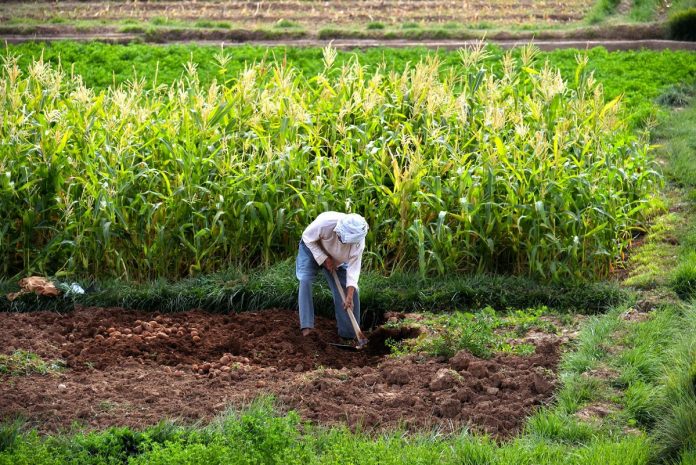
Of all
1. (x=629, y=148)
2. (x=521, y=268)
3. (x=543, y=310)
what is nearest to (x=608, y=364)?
(x=543, y=310)

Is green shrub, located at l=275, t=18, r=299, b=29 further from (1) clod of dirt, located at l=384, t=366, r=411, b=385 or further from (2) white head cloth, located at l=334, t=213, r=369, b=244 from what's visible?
→ (1) clod of dirt, located at l=384, t=366, r=411, b=385

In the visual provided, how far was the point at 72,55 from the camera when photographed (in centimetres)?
1866

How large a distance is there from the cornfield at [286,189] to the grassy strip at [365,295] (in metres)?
0.23

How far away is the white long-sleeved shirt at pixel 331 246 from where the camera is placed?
9422 mm

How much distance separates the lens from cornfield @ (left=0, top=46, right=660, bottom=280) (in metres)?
10.6

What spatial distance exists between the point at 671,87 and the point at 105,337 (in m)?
10.1

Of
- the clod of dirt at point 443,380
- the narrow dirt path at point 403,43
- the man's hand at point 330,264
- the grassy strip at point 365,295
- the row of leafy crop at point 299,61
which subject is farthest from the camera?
the narrow dirt path at point 403,43

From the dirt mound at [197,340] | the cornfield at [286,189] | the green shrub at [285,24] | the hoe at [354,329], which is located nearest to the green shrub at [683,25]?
the green shrub at [285,24]

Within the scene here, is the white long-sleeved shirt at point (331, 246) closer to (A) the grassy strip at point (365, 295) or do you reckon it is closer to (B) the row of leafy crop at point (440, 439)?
(A) the grassy strip at point (365, 295)

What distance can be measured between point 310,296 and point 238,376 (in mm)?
1254

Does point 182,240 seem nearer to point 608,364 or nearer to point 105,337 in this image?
point 105,337

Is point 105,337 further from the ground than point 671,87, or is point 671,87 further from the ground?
point 671,87

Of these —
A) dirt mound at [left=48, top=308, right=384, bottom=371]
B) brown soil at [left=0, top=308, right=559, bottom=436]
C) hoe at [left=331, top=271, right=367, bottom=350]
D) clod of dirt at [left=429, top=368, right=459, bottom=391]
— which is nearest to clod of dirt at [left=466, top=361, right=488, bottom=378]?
brown soil at [left=0, top=308, right=559, bottom=436]

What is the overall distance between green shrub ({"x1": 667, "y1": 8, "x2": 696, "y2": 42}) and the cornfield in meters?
9.21
